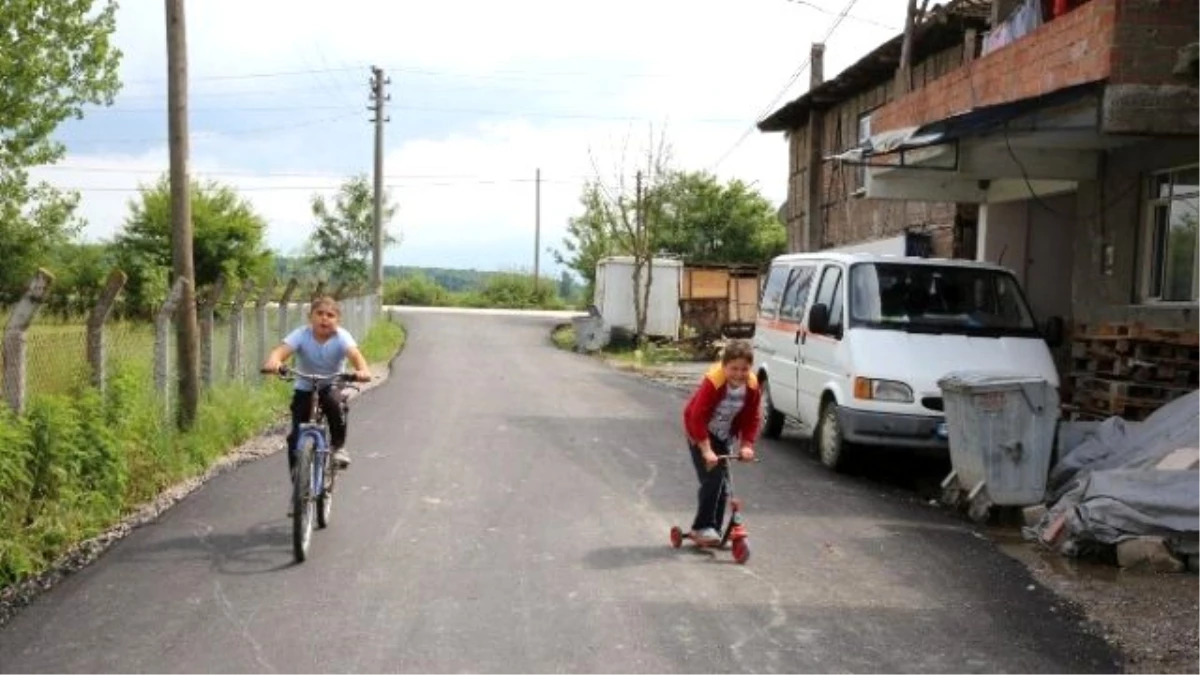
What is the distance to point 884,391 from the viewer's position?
9.54 meters

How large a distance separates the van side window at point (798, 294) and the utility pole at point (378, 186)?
27411 millimetres

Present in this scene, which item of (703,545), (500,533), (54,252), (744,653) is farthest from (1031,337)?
(54,252)

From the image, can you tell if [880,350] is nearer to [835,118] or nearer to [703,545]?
[703,545]

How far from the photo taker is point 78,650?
198 inches

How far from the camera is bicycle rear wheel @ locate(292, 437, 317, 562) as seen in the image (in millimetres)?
→ 6570

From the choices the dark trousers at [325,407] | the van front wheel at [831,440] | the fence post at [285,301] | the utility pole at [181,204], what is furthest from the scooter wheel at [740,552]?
the fence post at [285,301]

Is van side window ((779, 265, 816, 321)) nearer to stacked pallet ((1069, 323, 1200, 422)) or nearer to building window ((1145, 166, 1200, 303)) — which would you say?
stacked pallet ((1069, 323, 1200, 422))

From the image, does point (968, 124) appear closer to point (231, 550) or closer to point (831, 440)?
point (831, 440)

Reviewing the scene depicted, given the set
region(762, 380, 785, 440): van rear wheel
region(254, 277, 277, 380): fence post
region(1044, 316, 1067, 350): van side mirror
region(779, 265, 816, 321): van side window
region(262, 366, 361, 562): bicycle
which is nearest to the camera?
region(262, 366, 361, 562): bicycle

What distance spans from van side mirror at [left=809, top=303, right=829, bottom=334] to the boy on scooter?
11.8ft

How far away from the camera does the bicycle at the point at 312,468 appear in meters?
6.60

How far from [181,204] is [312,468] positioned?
4.98 m

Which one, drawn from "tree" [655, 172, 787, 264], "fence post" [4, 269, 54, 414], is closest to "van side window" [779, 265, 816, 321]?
"fence post" [4, 269, 54, 414]

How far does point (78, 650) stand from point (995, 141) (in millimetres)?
9888
